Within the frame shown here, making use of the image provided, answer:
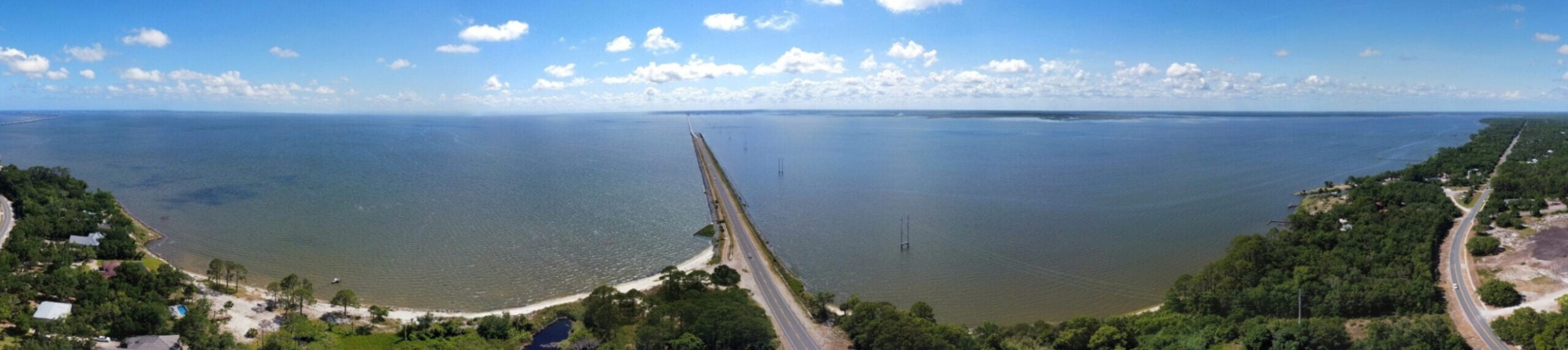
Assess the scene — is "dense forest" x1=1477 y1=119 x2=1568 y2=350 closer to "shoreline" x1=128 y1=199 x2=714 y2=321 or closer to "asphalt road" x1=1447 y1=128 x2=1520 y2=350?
"asphalt road" x1=1447 y1=128 x2=1520 y2=350

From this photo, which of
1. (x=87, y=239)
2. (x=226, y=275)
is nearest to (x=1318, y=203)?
(x=226, y=275)

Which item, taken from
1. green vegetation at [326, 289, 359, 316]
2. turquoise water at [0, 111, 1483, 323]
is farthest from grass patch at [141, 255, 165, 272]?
green vegetation at [326, 289, 359, 316]

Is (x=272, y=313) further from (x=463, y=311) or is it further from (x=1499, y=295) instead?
(x=1499, y=295)

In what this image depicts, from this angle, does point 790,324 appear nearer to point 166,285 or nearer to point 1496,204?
point 166,285

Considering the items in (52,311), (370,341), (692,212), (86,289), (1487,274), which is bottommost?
(370,341)

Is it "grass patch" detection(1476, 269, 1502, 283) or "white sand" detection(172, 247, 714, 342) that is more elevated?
"grass patch" detection(1476, 269, 1502, 283)

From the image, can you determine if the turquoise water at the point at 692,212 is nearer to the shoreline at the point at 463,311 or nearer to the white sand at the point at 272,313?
the shoreline at the point at 463,311

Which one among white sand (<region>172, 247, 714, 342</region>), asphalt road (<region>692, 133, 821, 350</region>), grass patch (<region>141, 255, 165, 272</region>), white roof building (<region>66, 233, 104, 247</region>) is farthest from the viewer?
white roof building (<region>66, 233, 104, 247</region>)
